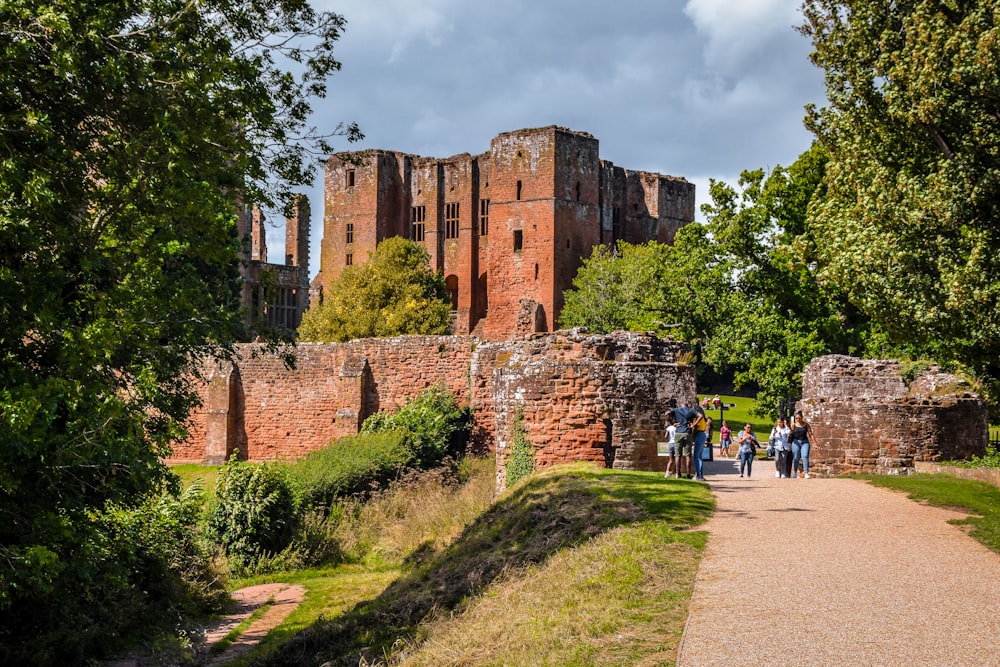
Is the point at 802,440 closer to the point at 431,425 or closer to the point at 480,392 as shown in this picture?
the point at 480,392

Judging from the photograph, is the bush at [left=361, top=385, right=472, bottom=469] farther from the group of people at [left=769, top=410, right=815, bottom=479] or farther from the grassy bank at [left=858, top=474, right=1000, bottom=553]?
the grassy bank at [left=858, top=474, right=1000, bottom=553]

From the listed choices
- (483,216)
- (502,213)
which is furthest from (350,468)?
(483,216)

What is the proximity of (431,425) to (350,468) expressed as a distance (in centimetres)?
353

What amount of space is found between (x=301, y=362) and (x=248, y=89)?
18.7 m

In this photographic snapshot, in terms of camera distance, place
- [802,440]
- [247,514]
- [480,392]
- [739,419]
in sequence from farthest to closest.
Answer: [739,419], [480,392], [802,440], [247,514]

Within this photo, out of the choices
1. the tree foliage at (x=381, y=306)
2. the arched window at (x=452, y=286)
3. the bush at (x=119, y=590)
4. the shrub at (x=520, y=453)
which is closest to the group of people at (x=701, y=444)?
the shrub at (x=520, y=453)

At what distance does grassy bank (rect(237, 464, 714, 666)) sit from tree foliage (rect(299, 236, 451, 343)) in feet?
122

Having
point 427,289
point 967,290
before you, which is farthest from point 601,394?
point 427,289

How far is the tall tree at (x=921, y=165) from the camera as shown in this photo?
38.5ft

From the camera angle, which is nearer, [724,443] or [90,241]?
[90,241]

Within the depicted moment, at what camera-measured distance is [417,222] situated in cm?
7706

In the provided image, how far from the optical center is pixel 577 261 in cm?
6719

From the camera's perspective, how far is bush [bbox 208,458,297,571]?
1585 centimetres

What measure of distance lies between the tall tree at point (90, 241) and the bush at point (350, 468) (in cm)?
899
